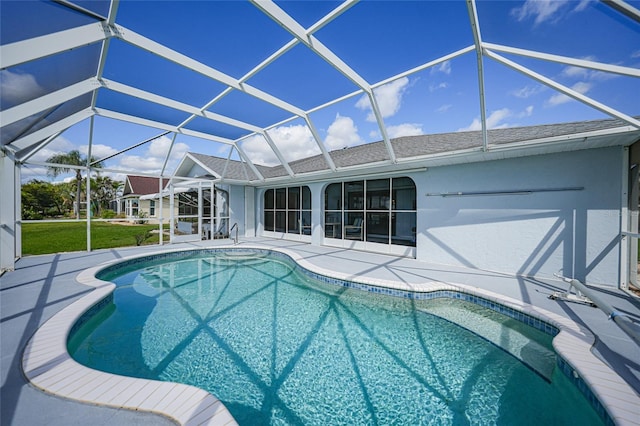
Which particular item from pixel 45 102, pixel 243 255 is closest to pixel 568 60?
pixel 45 102

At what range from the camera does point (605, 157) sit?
5.36 meters

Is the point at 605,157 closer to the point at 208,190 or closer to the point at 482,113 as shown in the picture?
the point at 482,113

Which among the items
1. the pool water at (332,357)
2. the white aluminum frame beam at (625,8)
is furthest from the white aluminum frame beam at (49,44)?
the white aluminum frame beam at (625,8)

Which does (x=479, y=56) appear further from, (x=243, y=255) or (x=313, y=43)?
(x=243, y=255)

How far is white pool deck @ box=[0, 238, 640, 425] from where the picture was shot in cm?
210

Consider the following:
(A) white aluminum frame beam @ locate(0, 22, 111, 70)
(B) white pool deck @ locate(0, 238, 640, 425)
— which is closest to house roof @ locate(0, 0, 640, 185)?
(A) white aluminum frame beam @ locate(0, 22, 111, 70)

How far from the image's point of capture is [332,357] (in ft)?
12.0

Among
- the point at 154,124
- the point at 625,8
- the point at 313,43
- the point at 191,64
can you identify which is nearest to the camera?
the point at 625,8

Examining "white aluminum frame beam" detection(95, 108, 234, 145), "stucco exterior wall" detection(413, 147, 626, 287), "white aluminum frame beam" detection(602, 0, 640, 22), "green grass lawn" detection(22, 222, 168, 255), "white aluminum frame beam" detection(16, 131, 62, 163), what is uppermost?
"white aluminum frame beam" detection(95, 108, 234, 145)

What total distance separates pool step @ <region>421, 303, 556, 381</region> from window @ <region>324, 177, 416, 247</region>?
503cm

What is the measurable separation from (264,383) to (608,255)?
7.45 metres

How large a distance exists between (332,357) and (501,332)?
3.02 meters

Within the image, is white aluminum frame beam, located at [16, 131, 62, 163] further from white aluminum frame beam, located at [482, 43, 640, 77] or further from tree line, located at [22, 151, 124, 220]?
white aluminum frame beam, located at [482, 43, 640, 77]

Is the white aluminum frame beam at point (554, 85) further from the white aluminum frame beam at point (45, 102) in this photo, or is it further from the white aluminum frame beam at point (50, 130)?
the white aluminum frame beam at point (50, 130)
